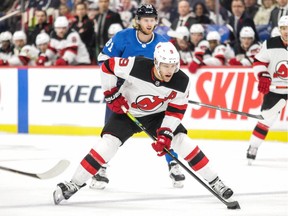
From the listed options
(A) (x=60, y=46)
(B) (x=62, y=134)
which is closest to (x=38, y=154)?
(B) (x=62, y=134)

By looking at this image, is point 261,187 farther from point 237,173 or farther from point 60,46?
point 60,46

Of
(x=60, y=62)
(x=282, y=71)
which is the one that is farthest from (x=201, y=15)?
(x=282, y=71)

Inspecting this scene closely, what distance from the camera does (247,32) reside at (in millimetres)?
9000

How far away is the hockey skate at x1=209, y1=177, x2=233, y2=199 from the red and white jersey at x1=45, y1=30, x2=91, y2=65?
4998 mm

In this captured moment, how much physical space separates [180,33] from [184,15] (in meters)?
0.33

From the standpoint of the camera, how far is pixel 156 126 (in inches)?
207

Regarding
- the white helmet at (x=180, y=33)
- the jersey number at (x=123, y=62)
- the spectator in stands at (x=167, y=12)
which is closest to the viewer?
the jersey number at (x=123, y=62)

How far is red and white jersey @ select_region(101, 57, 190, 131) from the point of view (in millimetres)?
4973

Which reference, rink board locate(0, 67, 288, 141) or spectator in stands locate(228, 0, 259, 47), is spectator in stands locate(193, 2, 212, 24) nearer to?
spectator in stands locate(228, 0, 259, 47)

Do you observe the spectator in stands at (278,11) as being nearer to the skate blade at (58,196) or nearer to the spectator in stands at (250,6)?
the spectator in stands at (250,6)

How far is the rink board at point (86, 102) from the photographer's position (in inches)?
345

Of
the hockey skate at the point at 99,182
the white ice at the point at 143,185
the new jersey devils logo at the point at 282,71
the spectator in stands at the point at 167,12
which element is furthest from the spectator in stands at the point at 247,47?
the hockey skate at the point at 99,182

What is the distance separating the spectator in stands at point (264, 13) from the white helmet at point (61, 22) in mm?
2237

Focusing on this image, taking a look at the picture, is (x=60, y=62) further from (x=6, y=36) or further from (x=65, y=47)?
(x=6, y=36)
